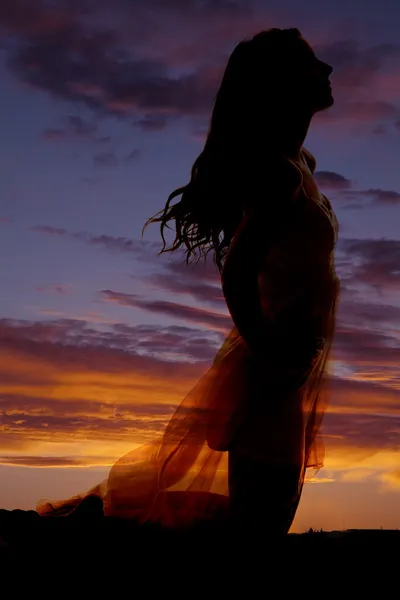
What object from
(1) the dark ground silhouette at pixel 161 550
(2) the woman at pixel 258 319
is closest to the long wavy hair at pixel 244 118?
(2) the woman at pixel 258 319

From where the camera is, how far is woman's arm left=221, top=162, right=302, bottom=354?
3.84m

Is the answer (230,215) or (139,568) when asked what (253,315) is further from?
(139,568)

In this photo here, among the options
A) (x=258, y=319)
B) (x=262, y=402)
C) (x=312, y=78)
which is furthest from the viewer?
(x=312, y=78)

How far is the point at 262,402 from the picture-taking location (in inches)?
159

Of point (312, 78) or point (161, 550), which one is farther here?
point (312, 78)

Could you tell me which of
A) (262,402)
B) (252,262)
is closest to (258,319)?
(252,262)

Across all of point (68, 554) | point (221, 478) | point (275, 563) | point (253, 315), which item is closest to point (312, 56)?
point (253, 315)

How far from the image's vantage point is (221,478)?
431cm

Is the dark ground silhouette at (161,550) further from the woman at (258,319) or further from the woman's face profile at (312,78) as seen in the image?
the woman's face profile at (312,78)

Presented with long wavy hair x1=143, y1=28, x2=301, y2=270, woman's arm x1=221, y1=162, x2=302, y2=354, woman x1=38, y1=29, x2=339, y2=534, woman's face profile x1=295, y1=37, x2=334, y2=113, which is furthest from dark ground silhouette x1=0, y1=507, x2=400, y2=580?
woman's face profile x1=295, y1=37, x2=334, y2=113

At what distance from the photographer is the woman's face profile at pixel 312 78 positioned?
423 centimetres

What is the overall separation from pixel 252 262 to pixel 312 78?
1.11 m

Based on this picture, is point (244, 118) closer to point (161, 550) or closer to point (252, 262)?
point (252, 262)

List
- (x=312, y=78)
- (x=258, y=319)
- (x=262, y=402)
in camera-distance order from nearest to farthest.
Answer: (x=258, y=319)
(x=262, y=402)
(x=312, y=78)
